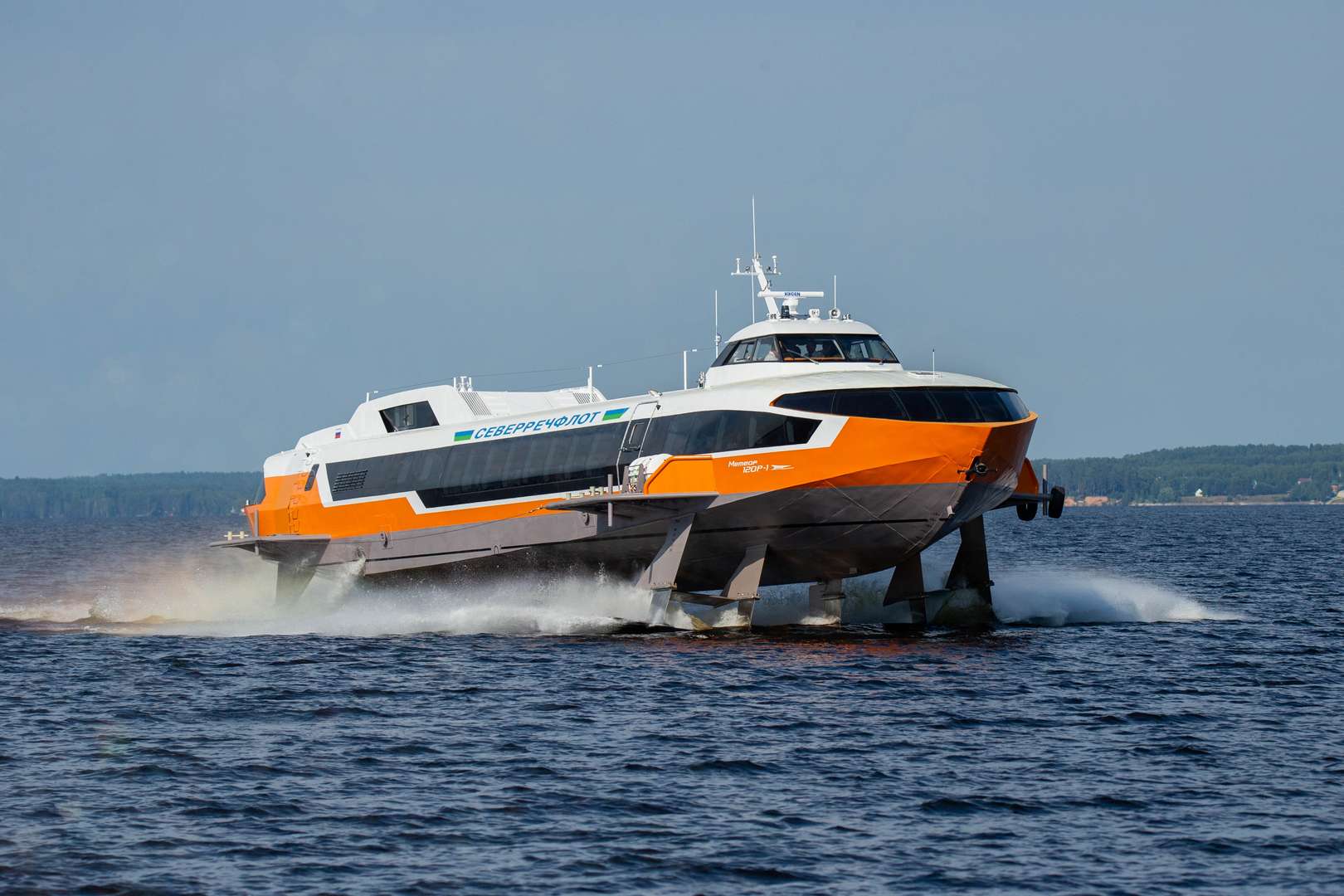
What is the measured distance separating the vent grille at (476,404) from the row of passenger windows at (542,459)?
142cm

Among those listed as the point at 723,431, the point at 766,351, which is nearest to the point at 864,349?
the point at 766,351

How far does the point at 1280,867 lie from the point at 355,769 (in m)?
10.7

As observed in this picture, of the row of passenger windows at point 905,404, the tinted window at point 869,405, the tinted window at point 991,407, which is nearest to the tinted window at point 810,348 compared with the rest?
the row of passenger windows at point 905,404

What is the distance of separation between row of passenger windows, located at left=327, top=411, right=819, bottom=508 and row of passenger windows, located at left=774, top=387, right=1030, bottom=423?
0.39 meters

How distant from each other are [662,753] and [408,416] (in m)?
18.9

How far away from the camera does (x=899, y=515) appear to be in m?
29.3

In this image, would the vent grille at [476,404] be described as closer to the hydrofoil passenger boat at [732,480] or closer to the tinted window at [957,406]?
the hydrofoil passenger boat at [732,480]

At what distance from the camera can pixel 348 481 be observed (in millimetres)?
38062

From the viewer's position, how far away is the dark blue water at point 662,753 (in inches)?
610

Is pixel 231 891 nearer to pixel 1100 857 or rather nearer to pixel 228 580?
pixel 1100 857

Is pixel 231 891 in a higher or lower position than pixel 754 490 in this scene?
lower

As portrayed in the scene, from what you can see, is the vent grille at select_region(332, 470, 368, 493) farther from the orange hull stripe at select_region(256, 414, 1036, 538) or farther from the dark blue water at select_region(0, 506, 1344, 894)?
the orange hull stripe at select_region(256, 414, 1036, 538)

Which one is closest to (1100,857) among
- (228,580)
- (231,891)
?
(231,891)

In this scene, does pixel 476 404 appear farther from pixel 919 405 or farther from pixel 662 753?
pixel 662 753
